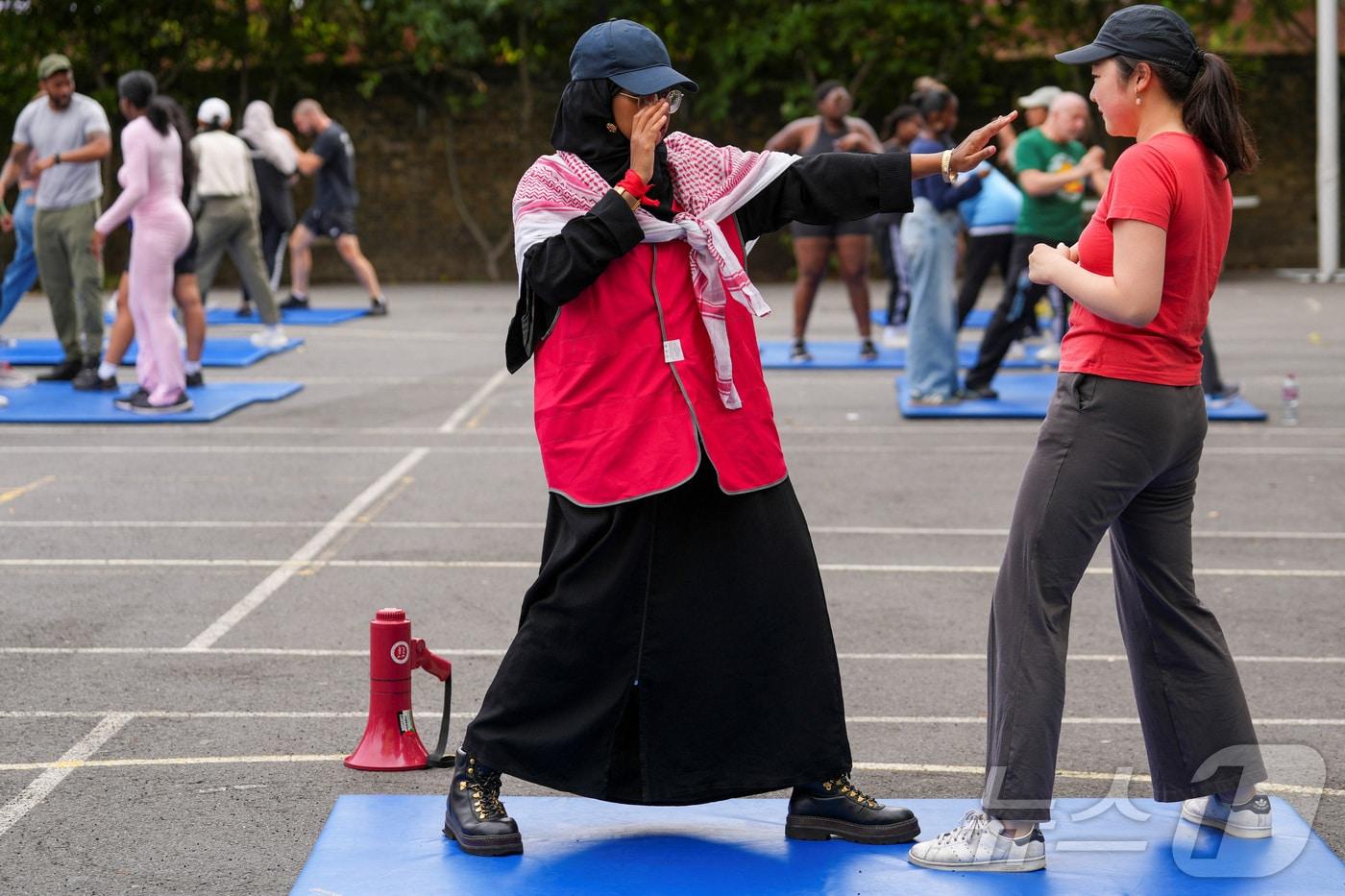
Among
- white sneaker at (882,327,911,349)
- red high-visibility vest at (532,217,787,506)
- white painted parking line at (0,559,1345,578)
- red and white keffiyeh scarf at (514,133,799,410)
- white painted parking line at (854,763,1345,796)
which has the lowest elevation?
white sneaker at (882,327,911,349)

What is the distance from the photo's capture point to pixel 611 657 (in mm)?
3879

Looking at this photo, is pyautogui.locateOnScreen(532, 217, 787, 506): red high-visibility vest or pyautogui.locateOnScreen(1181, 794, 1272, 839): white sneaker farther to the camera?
pyautogui.locateOnScreen(1181, 794, 1272, 839): white sneaker

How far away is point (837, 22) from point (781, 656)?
21100 millimetres

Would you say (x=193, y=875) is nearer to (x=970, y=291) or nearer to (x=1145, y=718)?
(x=1145, y=718)

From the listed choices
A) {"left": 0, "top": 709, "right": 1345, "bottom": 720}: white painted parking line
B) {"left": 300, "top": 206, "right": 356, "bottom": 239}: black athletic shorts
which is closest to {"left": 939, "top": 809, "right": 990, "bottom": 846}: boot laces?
{"left": 0, "top": 709, "right": 1345, "bottom": 720}: white painted parking line

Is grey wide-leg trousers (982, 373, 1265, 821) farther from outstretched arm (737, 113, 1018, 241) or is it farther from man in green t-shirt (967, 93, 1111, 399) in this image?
man in green t-shirt (967, 93, 1111, 399)

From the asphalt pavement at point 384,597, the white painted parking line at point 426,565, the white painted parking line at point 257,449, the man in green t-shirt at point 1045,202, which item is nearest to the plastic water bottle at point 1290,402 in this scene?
the asphalt pavement at point 384,597

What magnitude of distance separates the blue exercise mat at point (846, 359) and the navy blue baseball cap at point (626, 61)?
963cm

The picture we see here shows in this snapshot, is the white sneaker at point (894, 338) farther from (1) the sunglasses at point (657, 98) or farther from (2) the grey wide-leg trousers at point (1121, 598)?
(1) the sunglasses at point (657, 98)

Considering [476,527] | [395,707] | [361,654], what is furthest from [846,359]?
[395,707]

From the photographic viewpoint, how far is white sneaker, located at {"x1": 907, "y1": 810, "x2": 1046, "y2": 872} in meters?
3.87

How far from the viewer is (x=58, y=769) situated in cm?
470

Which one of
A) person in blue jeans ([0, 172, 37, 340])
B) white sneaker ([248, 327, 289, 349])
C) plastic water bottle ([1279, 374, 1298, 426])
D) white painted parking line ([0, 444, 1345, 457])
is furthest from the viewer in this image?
white sneaker ([248, 327, 289, 349])

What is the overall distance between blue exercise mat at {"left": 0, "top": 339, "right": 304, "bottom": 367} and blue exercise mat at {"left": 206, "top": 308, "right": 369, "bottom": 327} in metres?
2.13
